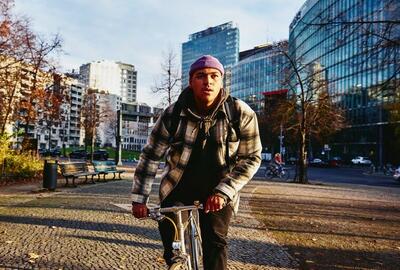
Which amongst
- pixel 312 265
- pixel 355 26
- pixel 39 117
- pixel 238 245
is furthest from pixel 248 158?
pixel 39 117

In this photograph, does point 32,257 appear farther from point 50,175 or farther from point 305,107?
point 305,107

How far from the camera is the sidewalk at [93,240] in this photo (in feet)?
17.0

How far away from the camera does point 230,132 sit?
2.89m

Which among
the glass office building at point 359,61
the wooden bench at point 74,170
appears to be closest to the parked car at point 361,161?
the glass office building at point 359,61

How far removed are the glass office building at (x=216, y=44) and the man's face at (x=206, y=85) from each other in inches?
6127

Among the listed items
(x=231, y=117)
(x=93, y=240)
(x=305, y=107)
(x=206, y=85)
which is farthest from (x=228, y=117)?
(x=305, y=107)

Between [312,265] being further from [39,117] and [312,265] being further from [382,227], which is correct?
[39,117]

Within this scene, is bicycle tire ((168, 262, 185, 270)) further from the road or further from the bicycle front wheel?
the road

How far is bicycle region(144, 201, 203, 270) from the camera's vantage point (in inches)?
102

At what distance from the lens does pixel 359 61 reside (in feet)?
43.1

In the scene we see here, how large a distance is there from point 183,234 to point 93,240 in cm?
409

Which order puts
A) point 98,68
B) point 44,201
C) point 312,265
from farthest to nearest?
point 98,68
point 44,201
point 312,265

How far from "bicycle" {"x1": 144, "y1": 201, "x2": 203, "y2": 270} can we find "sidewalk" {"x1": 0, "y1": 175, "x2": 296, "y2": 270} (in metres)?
2.39

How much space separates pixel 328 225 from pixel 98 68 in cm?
17684
